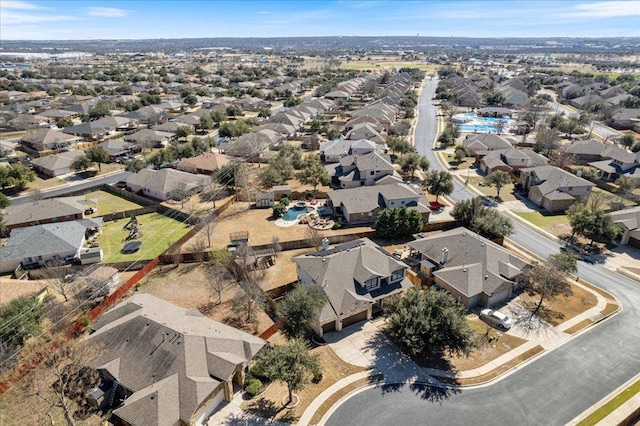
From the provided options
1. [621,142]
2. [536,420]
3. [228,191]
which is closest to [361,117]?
[228,191]

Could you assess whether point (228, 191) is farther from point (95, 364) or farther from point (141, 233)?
point (95, 364)

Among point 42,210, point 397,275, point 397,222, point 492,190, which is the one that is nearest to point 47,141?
point 42,210

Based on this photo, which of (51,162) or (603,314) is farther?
(51,162)

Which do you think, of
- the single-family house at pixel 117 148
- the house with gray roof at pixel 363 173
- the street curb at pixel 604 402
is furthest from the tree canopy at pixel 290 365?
the single-family house at pixel 117 148

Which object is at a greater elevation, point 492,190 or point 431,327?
point 431,327

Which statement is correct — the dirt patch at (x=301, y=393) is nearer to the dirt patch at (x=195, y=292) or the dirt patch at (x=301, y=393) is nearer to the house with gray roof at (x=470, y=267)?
the dirt patch at (x=195, y=292)

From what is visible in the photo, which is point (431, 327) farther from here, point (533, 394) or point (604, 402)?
point (604, 402)
